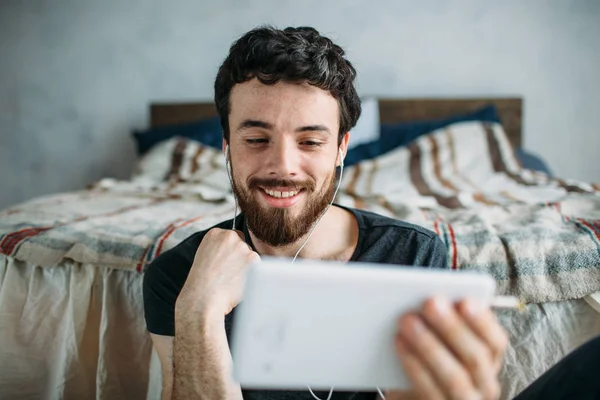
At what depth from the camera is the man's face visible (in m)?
0.82

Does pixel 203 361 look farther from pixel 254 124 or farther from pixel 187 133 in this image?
pixel 187 133

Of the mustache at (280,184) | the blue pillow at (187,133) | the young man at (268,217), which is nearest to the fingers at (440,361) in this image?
the young man at (268,217)

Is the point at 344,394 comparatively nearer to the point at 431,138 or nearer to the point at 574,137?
the point at 431,138

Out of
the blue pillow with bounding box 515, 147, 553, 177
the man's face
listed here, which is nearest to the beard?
the man's face

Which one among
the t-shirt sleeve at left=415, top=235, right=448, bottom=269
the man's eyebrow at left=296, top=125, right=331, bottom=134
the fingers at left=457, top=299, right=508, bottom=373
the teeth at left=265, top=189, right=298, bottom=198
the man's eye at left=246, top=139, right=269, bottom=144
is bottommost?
the t-shirt sleeve at left=415, top=235, right=448, bottom=269

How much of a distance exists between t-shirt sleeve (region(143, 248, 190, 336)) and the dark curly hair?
287mm


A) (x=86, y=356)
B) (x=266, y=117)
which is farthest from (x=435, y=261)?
(x=86, y=356)

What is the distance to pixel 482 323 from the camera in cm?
45

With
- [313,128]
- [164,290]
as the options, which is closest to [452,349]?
[313,128]

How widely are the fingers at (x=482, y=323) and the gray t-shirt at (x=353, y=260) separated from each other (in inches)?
14.8

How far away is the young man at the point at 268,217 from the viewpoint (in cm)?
71

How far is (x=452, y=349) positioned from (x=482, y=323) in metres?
0.04

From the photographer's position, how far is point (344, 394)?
0.82 m

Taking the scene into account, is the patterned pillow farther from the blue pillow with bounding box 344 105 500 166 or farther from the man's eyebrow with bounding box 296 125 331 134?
the man's eyebrow with bounding box 296 125 331 134
